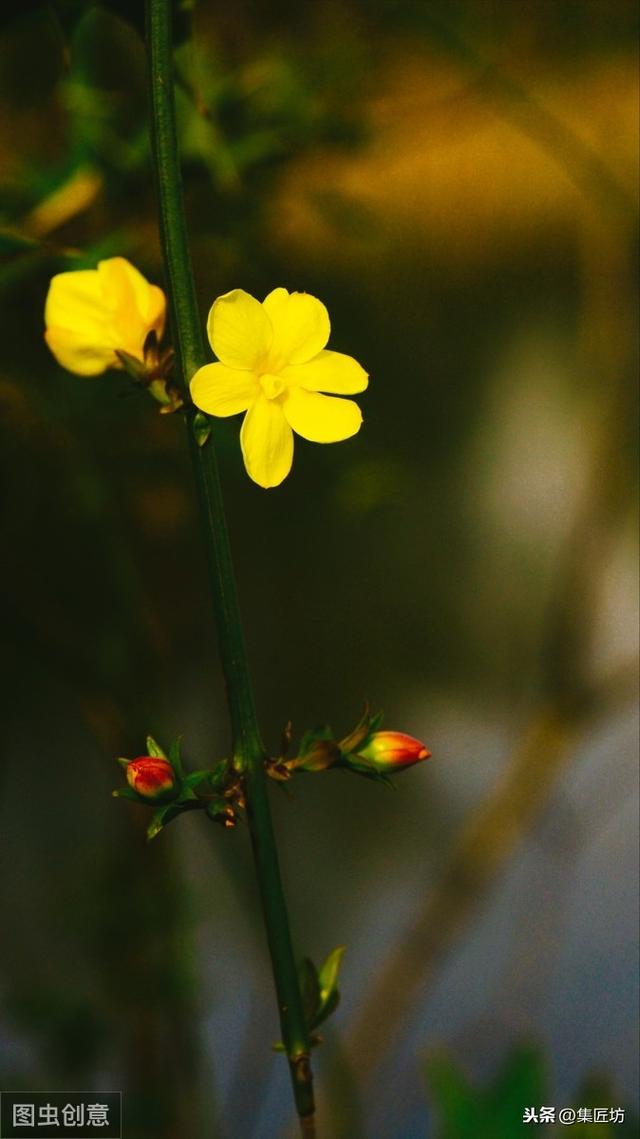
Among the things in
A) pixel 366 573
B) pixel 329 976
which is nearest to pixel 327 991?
pixel 329 976

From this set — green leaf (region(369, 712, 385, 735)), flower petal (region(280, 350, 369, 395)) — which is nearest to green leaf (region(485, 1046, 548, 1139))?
green leaf (region(369, 712, 385, 735))

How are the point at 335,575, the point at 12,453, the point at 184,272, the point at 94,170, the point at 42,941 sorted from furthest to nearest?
the point at 335,575 → the point at 42,941 → the point at 12,453 → the point at 94,170 → the point at 184,272

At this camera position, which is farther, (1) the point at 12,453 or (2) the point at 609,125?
(2) the point at 609,125

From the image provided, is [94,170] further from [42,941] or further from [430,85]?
[42,941]

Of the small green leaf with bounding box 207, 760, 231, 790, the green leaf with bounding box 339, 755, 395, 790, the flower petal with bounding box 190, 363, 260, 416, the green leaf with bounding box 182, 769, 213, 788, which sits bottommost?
the small green leaf with bounding box 207, 760, 231, 790

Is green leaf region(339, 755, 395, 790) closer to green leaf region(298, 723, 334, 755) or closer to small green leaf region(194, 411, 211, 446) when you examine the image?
green leaf region(298, 723, 334, 755)

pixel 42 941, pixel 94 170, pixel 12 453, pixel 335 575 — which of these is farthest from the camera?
pixel 335 575

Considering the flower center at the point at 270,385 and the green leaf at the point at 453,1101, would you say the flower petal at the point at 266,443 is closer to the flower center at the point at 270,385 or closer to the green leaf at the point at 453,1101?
the flower center at the point at 270,385

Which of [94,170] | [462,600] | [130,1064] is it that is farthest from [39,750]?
[94,170]
